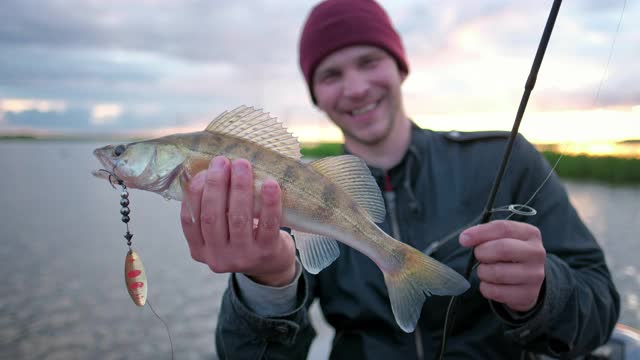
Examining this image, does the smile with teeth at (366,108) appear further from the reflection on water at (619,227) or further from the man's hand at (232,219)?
the reflection on water at (619,227)

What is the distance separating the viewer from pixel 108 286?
7.89m

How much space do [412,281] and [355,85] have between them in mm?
2017

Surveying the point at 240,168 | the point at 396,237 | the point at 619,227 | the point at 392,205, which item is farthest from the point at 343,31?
the point at 619,227

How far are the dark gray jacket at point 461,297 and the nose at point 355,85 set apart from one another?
596 millimetres

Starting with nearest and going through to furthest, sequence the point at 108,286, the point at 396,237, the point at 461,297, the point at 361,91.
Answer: the point at 461,297 → the point at 396,237 → the point at 361,91 → the point at 108,286

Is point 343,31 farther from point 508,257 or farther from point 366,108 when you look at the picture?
point 508,257

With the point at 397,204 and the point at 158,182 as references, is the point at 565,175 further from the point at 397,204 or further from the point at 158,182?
the point at 158,182

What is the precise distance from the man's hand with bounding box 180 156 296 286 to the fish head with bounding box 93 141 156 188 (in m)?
0.24

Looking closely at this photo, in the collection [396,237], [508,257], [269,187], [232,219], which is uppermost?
[269,187]

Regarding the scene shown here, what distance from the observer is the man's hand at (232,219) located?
1944 mm

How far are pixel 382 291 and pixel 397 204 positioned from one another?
604mm

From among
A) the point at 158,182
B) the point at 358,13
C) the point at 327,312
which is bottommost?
the point at 327,312

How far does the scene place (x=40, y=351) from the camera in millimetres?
5746

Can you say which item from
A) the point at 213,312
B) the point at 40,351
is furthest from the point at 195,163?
the point at 213,312
